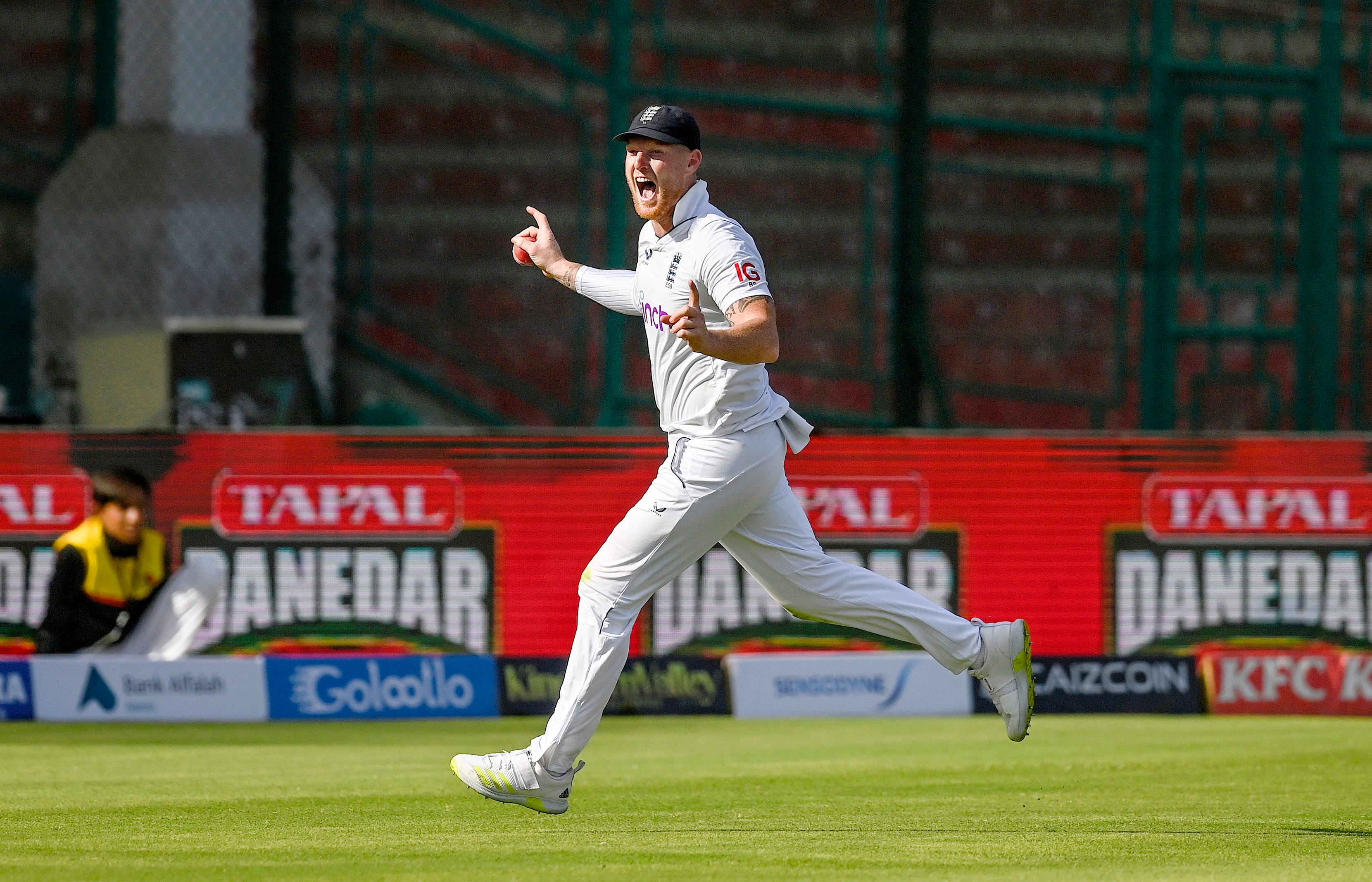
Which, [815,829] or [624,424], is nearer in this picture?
[815,829]

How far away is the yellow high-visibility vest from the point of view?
10781 mm

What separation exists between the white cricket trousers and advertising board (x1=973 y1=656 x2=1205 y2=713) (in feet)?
17.2

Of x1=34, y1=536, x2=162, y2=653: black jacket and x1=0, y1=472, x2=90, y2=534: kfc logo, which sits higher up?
x1=0, y1=472, x2=90, y2=534: kfc logo

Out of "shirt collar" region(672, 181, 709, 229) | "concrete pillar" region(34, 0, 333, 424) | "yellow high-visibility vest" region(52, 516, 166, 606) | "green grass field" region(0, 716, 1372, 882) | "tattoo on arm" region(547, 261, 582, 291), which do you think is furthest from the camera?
"concrete pillar" region(34, 0, 333, 424)

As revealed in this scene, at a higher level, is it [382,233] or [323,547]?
[382,233]

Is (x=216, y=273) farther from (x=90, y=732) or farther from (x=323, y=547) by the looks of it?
(x=90, y=732)

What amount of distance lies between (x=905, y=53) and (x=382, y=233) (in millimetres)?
4335

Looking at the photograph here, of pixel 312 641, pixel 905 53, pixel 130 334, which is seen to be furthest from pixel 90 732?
pixel 905 53

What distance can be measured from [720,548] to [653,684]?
0.98m

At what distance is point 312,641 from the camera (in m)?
11.1

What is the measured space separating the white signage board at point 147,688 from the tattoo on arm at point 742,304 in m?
5.88

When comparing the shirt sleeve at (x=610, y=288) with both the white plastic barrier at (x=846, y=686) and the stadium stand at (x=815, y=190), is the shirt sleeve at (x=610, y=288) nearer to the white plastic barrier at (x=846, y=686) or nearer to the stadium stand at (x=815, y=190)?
the white plastic barrier at (x=846, y=686)

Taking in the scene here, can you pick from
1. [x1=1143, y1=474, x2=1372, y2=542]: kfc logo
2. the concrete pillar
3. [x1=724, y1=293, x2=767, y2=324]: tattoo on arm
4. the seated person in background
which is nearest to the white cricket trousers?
[x1=724, y1=293, x2=767, y2=324]: tattoo on arm

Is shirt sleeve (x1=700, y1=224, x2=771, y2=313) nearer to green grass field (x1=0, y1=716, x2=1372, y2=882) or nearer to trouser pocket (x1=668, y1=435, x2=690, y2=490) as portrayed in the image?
trouser pocket (x1=668, y1=435, x2=690, y2=490)
